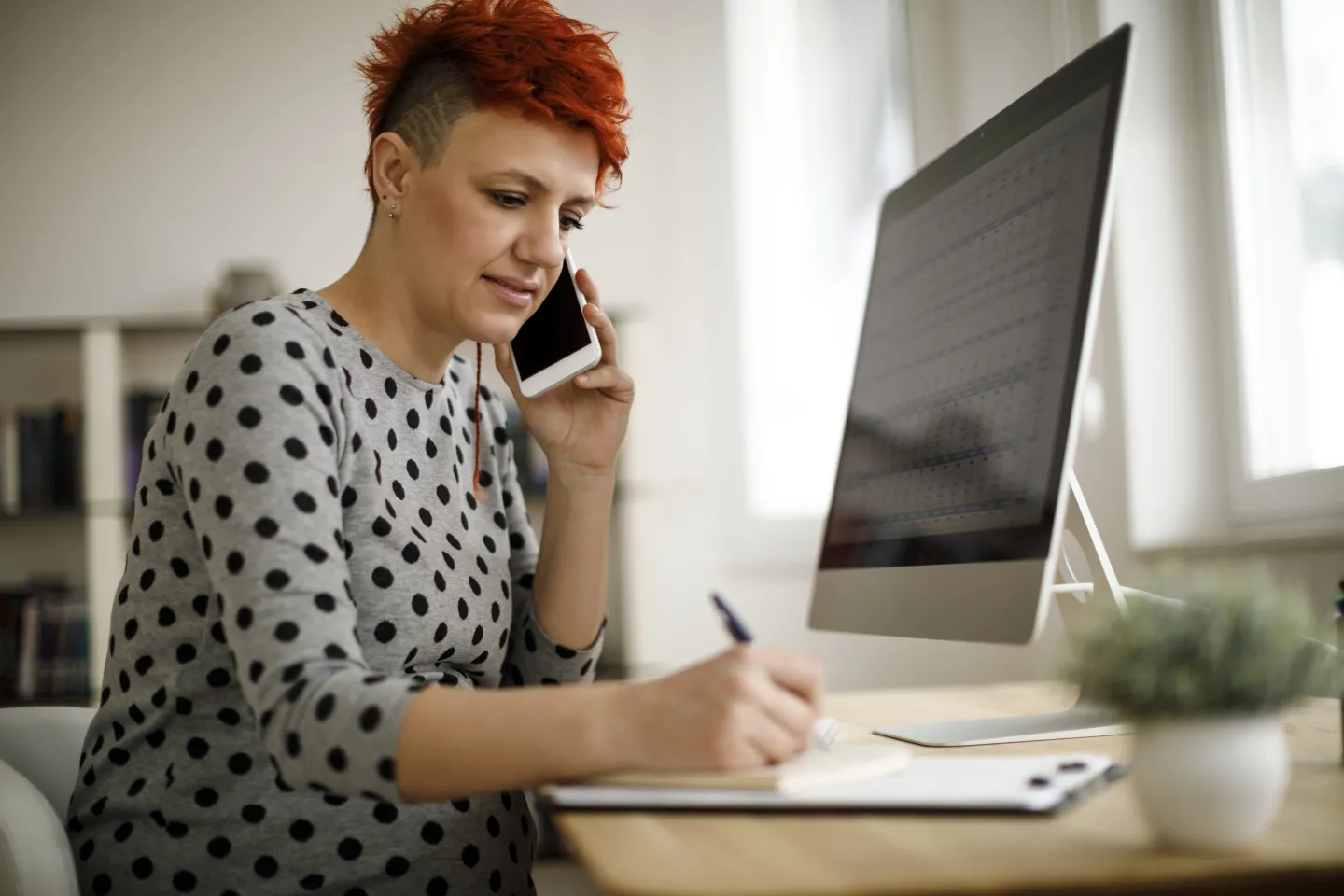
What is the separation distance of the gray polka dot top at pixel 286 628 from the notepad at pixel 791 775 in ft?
0.49

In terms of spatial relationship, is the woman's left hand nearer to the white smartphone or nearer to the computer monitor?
the white smartphone

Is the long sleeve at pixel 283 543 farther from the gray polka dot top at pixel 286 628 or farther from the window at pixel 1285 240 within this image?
the window at pixel 1285 240

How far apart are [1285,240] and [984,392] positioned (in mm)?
1458

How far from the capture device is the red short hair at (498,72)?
109cm

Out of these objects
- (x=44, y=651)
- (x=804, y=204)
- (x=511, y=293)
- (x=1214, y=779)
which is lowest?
(x=44, y=651)

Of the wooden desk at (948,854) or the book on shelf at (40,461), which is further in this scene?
the book on shelf at (40,461)

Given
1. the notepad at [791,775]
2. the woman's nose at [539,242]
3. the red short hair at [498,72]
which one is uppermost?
the red short hair at [498,72]

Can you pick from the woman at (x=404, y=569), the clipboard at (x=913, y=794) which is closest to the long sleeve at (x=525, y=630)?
the woman at (x=404, y=569)

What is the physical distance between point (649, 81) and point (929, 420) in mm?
2566

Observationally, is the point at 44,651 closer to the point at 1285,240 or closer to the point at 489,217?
the point at 489,217

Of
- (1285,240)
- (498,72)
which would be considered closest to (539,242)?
(498,72)

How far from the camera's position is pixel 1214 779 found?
0.52 meters

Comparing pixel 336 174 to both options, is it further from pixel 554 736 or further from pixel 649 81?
pixel 554 736

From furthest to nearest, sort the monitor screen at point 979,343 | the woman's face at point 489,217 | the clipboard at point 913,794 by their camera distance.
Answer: the woman's face at point 489,217 < the monitor screen at point 979,343 < the clipboard at point 913,794
